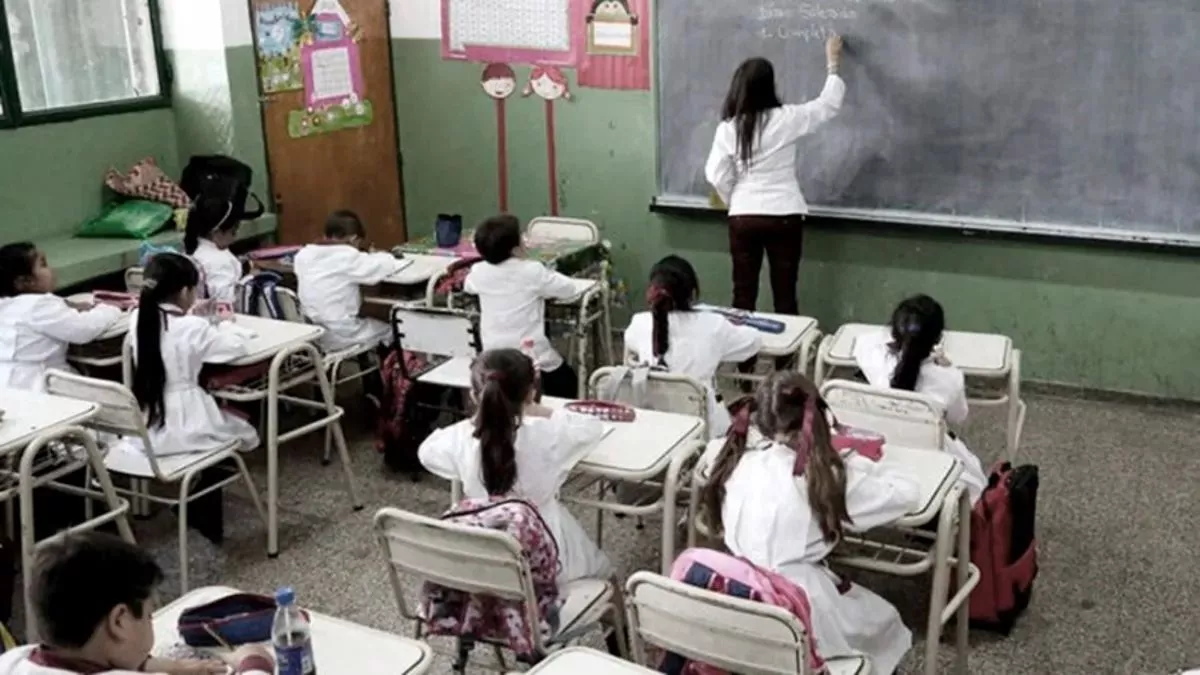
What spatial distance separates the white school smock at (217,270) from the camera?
4.57 meters

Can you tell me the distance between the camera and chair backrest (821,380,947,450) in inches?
122

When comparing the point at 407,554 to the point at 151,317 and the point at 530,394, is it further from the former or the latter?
the point at 151,317

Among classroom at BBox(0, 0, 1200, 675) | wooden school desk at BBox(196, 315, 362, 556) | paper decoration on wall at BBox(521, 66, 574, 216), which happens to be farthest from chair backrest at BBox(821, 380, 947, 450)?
paper decoration on wall at BBox(521, 66, 574, 216)

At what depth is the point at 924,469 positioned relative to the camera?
2754 millimetres

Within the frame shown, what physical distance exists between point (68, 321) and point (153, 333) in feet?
1.44

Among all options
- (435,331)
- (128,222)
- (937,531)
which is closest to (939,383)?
(937,531)

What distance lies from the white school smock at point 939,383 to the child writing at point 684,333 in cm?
40

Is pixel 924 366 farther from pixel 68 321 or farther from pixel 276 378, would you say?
pixel 68 321

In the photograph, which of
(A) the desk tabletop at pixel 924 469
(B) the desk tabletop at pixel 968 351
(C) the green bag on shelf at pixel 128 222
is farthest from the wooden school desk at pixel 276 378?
(B) the desk tabletop at pixel 968 351

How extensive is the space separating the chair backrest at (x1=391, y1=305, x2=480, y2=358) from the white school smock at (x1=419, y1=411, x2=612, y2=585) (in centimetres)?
124

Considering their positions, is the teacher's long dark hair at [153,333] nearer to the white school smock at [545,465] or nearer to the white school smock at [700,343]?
the white school smock at [545,465]

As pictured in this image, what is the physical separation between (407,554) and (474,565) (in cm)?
17

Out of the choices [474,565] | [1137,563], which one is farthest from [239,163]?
[1137,563]

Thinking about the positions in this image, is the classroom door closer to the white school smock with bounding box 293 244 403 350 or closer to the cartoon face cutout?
the cartoon face cutout
